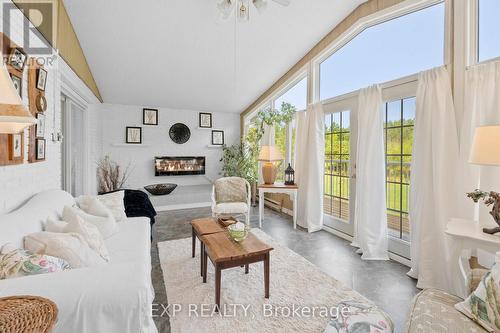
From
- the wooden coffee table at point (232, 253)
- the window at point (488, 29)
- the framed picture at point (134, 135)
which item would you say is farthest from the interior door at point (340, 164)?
the framed picture at point (134, 135)

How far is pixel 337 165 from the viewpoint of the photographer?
11.9ft

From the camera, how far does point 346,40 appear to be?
136 inches

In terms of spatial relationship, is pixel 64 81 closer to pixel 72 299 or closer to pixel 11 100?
pixel 11 100

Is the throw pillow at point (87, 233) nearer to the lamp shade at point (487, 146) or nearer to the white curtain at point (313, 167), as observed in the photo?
the lamp shade at point (487, 146)

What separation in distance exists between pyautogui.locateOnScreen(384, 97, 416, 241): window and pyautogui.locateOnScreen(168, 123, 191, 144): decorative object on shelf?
14.7 feet

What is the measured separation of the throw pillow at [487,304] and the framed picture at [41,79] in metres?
3.49

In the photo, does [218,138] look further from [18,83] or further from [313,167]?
[18,83]

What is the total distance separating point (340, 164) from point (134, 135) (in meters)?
4.53

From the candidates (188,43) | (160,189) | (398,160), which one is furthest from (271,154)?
(160,189)

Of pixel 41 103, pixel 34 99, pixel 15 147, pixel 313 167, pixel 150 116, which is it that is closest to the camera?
pixel 15 147

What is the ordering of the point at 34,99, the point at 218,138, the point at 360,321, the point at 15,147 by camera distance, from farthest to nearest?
the point at 218,138, the point at 34,99, the point at 15,147, the point at 360,321

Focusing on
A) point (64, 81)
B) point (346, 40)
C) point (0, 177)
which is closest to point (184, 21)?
point (64, 81)

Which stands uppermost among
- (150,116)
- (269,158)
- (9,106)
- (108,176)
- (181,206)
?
(150,116)

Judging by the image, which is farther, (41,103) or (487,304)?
(41,103)
